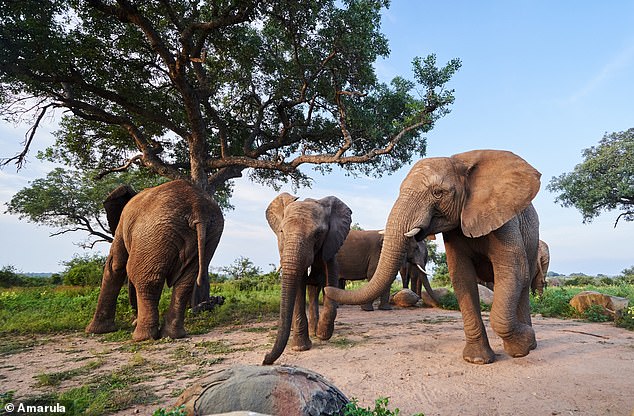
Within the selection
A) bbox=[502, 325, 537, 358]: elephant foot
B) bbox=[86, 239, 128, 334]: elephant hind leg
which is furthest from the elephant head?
bbox=[86, 239, 128, 334]: elephant hind leg

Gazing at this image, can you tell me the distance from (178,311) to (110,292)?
205 cm

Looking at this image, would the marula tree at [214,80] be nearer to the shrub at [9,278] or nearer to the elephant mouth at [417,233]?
the elephant mouth at [417,233]

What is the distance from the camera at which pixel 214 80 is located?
13.2 meters

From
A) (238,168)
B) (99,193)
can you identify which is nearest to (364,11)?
(238,168)

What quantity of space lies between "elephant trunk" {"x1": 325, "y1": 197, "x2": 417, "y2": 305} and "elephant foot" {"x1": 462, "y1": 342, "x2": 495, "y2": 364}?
1410 mm

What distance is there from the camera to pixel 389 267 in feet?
15.6

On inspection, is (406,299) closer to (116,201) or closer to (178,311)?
(178,311)

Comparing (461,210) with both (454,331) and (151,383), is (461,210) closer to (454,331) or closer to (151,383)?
(454,331)

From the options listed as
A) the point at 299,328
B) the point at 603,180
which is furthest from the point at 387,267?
the point at 603,180

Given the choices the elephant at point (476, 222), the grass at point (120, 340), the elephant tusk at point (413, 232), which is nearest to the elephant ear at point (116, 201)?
the grass at point (120, 340)

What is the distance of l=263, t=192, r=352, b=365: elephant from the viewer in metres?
5.29

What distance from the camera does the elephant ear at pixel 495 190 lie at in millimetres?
4625

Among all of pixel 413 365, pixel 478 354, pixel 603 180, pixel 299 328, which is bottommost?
pixel 413 365

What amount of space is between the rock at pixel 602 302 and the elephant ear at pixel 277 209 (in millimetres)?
7273
